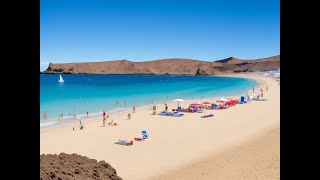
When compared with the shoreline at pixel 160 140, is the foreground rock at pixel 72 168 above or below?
above

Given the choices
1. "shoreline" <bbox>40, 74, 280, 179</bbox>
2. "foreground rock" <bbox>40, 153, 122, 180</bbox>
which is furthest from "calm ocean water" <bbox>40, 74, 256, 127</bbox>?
"foreground rock" <bbox>40, 153, 122, 180</bbox>

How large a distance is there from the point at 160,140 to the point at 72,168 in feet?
37.3

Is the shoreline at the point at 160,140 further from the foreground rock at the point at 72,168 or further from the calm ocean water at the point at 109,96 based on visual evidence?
the calm ocean water at the point at 109,96

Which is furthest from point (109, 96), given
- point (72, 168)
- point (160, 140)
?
point (72, 168)

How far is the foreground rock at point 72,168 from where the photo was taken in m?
5.19

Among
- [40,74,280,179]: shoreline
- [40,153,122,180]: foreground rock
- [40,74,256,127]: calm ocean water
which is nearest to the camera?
[40,153,122,180]: foreground rock

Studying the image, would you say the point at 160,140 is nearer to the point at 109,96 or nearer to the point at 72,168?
the point at 72,168

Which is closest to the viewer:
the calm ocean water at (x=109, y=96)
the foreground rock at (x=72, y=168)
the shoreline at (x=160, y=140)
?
the foreground rock at (x=72, y=168)

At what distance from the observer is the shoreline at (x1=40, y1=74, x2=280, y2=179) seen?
12602 millimetres

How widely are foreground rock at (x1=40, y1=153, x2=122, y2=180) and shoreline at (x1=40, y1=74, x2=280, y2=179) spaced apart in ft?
16.3

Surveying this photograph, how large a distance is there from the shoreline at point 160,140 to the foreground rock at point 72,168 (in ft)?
16.3

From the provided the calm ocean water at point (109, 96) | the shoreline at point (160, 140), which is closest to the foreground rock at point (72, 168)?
the shoreline at point (160, 140)

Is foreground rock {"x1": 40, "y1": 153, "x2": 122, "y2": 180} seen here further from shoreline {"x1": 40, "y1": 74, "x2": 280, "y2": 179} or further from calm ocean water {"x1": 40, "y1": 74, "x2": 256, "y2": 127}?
calm ocean water {"x1": 40, "y1": 74, "x2": 256, "y2": 127}

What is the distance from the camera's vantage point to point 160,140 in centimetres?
1689
